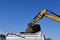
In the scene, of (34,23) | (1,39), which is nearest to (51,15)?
(34,23)

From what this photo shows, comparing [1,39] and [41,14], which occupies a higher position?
[41,14]

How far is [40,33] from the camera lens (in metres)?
45.3

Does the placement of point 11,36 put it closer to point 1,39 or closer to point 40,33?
point 40,33

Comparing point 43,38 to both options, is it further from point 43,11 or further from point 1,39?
point 1,39

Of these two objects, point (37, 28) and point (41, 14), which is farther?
point (37, 28)

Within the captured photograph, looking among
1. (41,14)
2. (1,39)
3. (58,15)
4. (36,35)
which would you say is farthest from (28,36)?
(1,39)

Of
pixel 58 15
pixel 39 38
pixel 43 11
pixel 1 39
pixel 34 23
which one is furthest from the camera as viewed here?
pixel 39 38

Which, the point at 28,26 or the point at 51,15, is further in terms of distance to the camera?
the point at 28,26

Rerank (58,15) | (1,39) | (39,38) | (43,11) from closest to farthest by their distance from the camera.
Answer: (1,39) < (58,15) < (43,11) < (39,38)

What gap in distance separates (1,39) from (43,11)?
18969 mm

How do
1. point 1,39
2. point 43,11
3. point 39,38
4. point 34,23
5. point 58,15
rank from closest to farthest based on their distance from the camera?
point 1,39
point 58,15
point 43,11
point 34,23
point 39,38

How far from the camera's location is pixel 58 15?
35.2 meters

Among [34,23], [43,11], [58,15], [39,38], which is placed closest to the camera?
[58,15]

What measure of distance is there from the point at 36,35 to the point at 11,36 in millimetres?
4537
